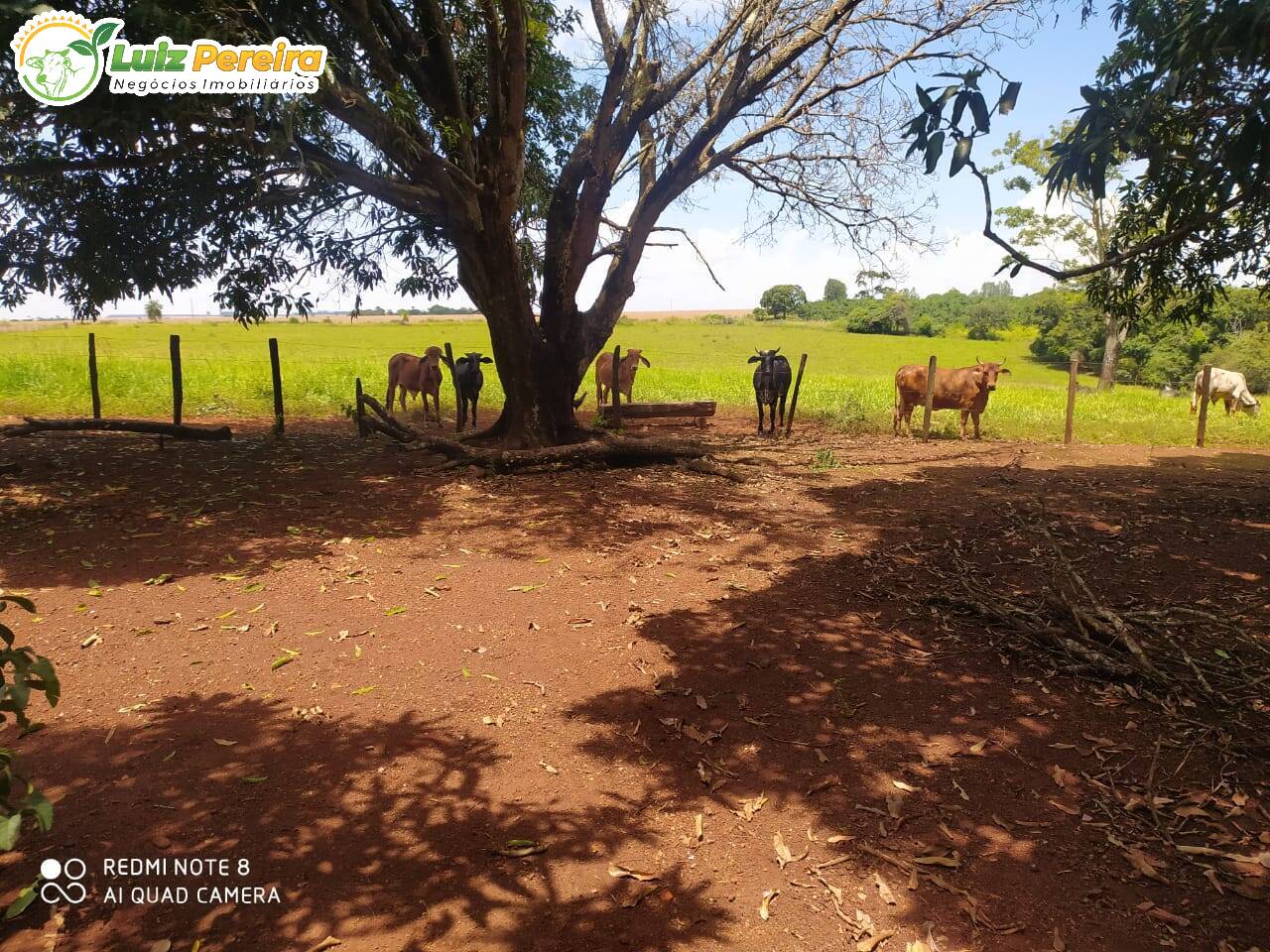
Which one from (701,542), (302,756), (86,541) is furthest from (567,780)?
(86,541)

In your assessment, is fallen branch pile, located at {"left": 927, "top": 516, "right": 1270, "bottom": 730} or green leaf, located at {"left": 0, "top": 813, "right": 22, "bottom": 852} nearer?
green leaf, located at {"left": 0, "top": 813, "right": 22, "bottom": 852}

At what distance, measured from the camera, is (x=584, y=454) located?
1067 centimetres

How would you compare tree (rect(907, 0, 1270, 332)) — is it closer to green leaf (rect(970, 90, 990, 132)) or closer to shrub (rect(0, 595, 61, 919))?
green leaf (rect(970, 90, 990, 132))

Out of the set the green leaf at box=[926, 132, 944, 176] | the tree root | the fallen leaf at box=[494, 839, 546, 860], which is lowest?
the fallen leaf at box=[494, 839, 546, 860]

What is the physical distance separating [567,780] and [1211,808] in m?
3.14

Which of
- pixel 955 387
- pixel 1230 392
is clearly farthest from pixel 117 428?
pixel 1230 392

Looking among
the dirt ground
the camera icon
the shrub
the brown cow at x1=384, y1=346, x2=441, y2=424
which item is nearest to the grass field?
the brown cow at x1=384, y1=346, x2=441, y2=424

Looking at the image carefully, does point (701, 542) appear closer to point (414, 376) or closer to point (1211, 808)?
point (1211, 808)

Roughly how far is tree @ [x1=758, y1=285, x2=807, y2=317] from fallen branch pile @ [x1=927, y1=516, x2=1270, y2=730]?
65.7 meters

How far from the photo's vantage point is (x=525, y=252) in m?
13.5

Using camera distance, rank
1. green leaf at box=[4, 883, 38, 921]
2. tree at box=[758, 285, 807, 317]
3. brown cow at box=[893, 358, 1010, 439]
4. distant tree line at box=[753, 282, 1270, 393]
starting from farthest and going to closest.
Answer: tree at box=[758, 285, 807, 317]
distant tree line at box=[753, 282, 1270, 393]
brown cow at box=[893, 358, 1010, 439]
green leaf at box=[4, 883, 38, 921]

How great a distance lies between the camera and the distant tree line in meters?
31.6

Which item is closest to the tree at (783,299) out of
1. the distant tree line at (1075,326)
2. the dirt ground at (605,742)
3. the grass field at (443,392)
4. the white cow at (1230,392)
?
the distant tree line at (1075,326)

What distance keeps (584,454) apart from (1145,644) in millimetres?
7283
